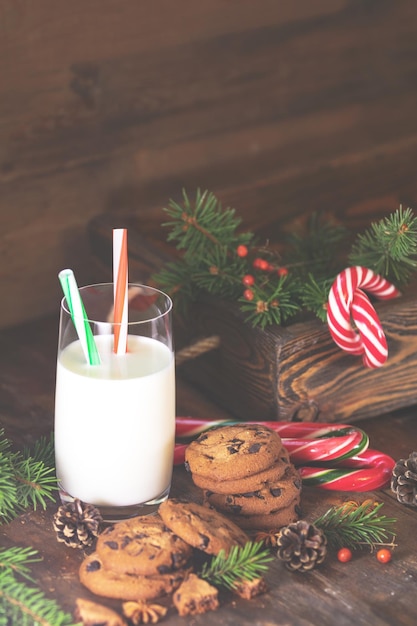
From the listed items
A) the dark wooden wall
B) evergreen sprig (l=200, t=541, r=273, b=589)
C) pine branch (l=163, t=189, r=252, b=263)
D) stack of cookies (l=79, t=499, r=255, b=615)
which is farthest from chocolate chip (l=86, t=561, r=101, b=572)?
the dark wooden wall

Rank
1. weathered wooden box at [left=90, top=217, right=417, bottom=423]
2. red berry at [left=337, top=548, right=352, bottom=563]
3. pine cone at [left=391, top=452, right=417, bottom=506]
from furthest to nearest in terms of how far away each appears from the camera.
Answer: weathered wooden box at [left=90, top=217, right=417, bottom=423], pine cone at [left=391, top=452, right=417, bottom=506], red berry at [left=337, top=548, right=352, bottom=563]

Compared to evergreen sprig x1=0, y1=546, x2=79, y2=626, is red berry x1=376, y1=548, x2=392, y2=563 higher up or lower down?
higher up

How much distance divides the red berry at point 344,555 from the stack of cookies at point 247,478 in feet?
0.23

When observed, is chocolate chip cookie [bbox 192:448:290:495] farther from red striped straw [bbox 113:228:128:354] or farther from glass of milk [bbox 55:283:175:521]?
red striped straw [bbox 113:228:128:354]

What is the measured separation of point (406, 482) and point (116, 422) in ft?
1.14

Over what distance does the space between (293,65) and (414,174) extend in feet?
0.95

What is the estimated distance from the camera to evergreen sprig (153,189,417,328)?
1.25 metres

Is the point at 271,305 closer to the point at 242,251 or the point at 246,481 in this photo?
the point at 242,251

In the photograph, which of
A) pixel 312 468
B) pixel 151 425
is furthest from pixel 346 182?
pixel 151 425

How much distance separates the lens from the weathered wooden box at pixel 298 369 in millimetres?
1230

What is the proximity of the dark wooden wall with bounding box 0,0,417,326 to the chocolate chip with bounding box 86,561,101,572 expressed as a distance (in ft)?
2.31

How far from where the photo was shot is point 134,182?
5.41ft

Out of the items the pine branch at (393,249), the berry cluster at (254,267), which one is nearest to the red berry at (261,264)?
the berry cluster at (254,267)

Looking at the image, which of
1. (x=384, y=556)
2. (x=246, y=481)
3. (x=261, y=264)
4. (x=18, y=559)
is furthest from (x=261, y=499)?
(x=261, y=264)
